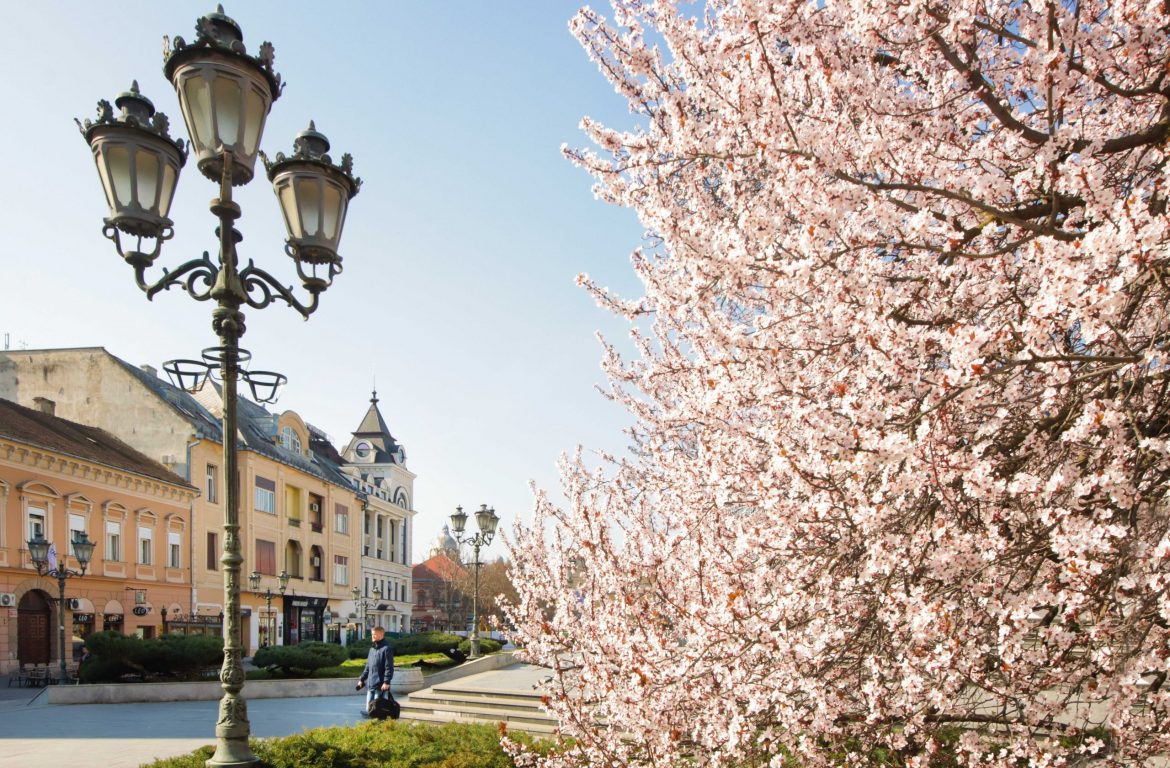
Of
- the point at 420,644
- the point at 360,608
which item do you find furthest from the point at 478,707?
the point at 360,608

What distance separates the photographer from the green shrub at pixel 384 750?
28.3ft

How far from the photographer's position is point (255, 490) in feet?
141

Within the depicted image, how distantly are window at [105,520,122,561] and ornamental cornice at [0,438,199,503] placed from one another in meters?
1.35

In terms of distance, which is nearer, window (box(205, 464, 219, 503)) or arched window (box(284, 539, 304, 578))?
window (box(205, 464, 219, 503))

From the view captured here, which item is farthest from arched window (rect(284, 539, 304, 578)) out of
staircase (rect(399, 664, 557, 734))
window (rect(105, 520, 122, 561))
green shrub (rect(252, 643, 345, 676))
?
staircase (rect(399, 664, 557, 734))

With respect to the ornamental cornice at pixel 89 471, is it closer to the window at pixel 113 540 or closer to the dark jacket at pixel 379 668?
the window at pixel 113 540

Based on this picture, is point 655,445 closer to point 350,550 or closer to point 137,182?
point 137,182

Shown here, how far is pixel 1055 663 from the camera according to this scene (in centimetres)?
414

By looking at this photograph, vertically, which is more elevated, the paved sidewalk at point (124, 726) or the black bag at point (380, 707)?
the black bag at point (380, 707)

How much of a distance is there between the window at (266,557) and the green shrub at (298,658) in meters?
19.9

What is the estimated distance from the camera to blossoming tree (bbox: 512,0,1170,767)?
3.54 metres

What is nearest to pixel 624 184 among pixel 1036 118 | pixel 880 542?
pixel 1036 118

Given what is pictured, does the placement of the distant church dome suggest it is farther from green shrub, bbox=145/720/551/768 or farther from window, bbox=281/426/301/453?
green shrub, bbox=145/720/551/768

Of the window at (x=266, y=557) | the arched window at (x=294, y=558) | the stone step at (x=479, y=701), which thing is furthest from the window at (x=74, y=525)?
the stone step at (x=479, y=701)
